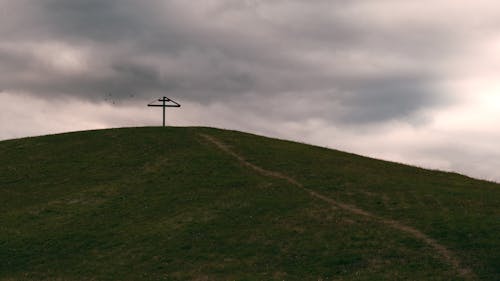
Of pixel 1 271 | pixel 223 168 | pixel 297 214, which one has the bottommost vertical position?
pixel 1 271

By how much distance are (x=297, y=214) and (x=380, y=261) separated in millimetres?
9961

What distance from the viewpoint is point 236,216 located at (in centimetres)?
4441

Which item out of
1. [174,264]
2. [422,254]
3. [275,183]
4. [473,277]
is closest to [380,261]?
[422,254]

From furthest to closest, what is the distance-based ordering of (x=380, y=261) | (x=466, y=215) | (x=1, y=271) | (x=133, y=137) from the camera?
1. (x=133, y=137)
2. (x=466, y=215)
3. (x=1, y=271)
4. (x=380, y=261)

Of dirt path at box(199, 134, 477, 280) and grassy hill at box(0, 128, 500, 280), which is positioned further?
grassy hill at box(0, 128, 500, 280)

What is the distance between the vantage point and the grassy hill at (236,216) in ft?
116

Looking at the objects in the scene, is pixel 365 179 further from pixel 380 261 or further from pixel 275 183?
pixel 380 261

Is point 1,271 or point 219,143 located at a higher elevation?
point 219,143

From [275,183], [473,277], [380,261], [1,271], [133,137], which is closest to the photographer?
[473,277]

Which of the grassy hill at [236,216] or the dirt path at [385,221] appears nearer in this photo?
the dirt path at [385,221]

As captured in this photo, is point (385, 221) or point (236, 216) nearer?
point (385, 221)

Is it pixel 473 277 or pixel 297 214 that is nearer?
pixel 473 277

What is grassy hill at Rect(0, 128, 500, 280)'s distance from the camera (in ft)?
116

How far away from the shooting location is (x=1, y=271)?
38.3 m
